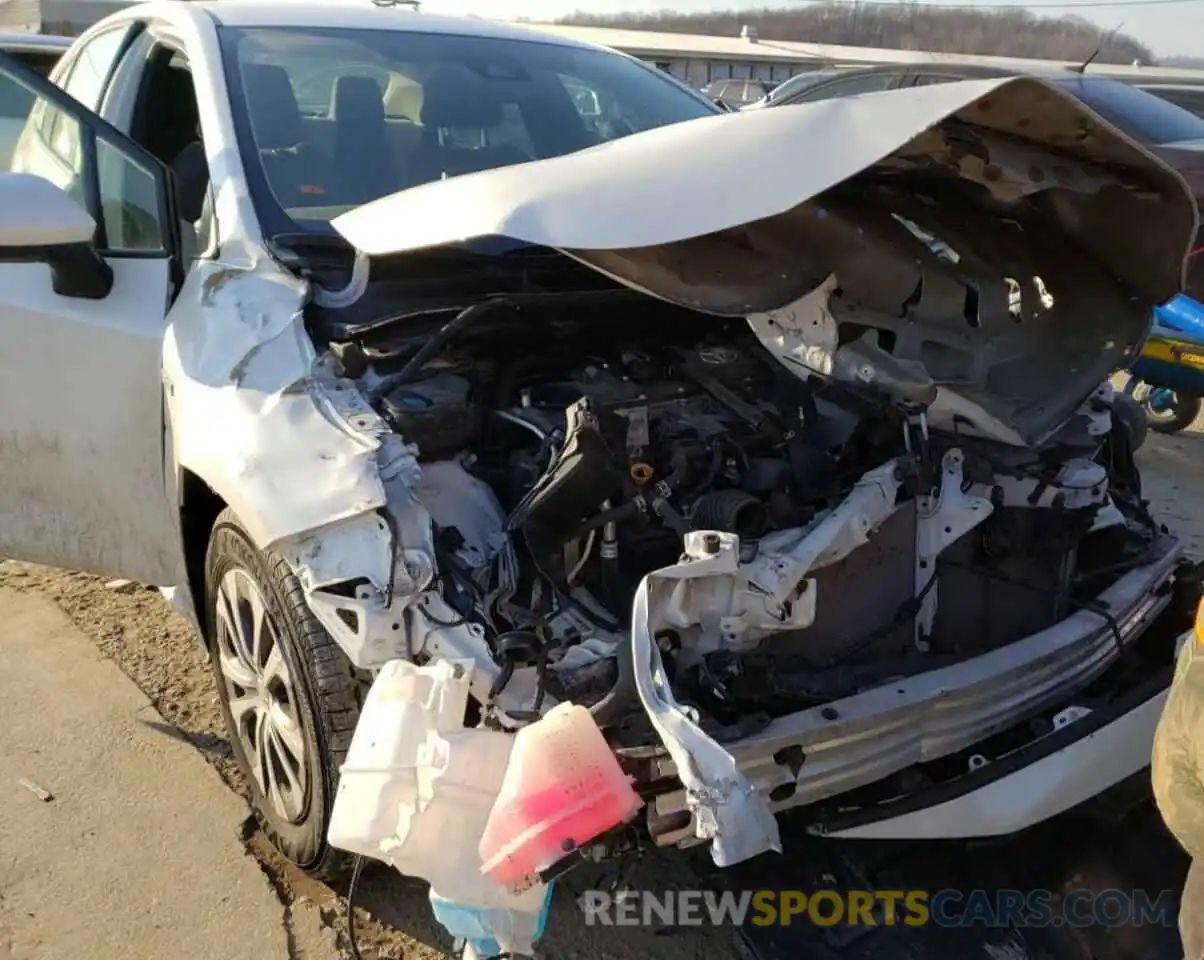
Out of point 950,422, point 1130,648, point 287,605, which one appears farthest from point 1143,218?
point 287,605

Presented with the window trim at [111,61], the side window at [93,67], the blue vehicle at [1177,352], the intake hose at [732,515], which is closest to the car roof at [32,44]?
the window trim at [111,61]

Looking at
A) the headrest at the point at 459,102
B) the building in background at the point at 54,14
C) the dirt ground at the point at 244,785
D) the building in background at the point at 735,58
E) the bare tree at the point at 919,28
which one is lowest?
the bare tree at the point at 919,28

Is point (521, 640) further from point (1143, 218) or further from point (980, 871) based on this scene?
point (1143, 218)

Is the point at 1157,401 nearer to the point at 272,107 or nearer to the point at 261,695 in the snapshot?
the point at 272,107

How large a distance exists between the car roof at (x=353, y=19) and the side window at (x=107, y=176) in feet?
1.76

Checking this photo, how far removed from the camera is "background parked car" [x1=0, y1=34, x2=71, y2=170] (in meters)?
3.62

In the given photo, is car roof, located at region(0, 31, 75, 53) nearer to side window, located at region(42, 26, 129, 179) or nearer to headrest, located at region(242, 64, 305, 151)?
side window, located at region(42, 26, 129, 179)

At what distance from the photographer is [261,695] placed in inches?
105

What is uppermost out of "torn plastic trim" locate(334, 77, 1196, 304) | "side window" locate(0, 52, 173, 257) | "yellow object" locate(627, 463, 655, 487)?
"torn plastic trim" locate(334, 77, 1196, 304)

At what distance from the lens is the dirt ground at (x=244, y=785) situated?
97.2 inches

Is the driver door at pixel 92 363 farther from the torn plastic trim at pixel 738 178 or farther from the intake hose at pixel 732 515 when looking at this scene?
the intake hose at pixel 732 515

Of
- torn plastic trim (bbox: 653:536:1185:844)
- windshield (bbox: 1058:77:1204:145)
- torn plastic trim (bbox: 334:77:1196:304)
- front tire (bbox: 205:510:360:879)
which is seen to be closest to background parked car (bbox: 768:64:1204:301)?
windshield (bbox: 1058:77:1204:145)

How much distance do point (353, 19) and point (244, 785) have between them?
2320 mm

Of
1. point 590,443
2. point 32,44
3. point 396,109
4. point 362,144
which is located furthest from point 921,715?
point 32,44
